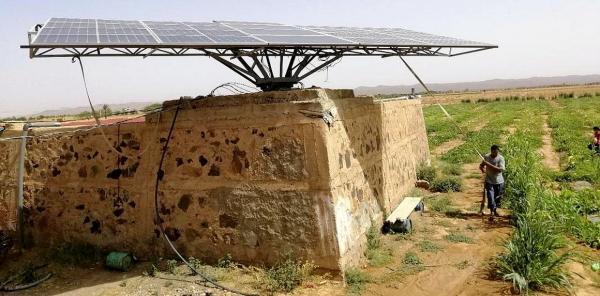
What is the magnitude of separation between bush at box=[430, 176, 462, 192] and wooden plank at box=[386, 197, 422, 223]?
3091 mm

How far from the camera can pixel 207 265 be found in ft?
25.3

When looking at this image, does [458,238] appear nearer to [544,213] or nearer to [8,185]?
[544,213]

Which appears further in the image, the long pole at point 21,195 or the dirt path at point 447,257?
the long pole at point 21,195

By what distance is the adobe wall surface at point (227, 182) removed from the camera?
717cm

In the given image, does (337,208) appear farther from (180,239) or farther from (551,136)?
(551,136)

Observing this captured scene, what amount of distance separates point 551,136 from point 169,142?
24363mm

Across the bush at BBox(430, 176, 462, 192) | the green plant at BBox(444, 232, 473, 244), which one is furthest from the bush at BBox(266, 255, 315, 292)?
the bush at BBox(430, 176, 462, 192)

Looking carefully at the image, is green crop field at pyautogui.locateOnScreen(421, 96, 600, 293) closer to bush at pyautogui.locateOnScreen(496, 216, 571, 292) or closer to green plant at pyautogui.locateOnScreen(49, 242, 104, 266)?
bush at pyautogui.locateOnScreen(496, 216, 571, 292)

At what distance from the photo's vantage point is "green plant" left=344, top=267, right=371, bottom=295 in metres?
6.83

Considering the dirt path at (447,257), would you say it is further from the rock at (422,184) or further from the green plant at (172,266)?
the green plant at (172,266)

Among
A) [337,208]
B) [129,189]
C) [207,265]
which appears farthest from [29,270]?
[337,208]

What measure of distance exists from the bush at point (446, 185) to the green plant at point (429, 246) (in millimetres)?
5022

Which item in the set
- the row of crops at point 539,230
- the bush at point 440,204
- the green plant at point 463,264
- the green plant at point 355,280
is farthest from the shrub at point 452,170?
the green plant at point 355,280

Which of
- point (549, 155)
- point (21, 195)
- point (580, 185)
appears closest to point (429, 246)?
point (580, 185)
